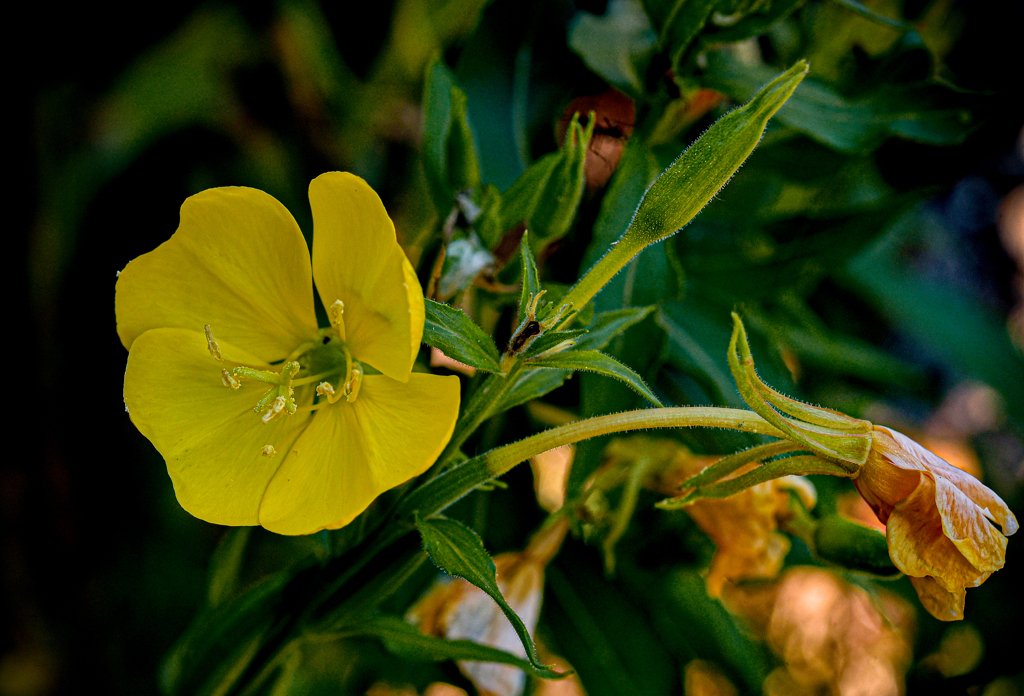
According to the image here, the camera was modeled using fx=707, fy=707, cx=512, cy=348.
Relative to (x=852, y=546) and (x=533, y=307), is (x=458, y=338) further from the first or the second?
(x=852, y=546)

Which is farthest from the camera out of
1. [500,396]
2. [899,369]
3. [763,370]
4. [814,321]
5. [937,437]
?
[937,437]

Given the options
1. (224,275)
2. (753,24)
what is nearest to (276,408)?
(224,275)

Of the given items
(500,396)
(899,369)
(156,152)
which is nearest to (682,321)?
(500,396)

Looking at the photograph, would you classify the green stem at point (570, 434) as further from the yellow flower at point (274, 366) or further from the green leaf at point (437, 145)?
the green leaf at point (437, 145)

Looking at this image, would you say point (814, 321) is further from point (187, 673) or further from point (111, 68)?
point (111, 68)

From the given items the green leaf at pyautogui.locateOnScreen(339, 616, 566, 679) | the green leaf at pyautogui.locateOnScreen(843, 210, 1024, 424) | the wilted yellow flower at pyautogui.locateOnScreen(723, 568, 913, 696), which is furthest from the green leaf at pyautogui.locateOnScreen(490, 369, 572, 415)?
the green leaf at pyautogui.locateOnScreen(843, 210, 1024, 424)

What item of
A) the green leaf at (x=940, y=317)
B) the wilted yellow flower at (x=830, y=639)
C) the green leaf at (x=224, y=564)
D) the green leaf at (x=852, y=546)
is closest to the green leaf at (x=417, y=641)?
the green leaf at (x=224, y=564)
